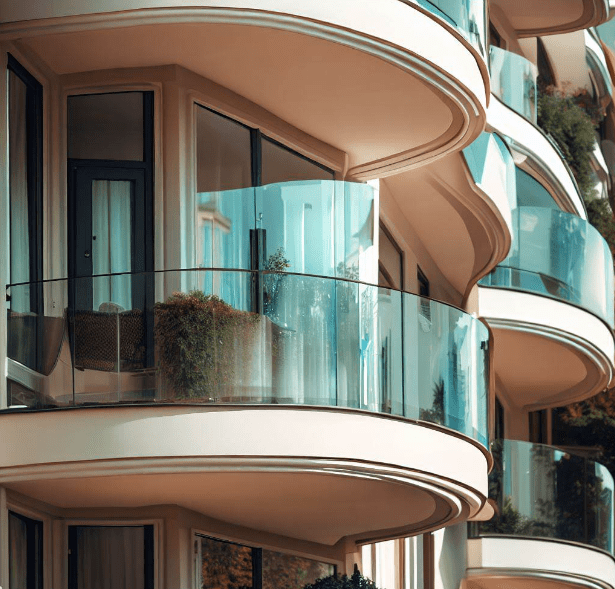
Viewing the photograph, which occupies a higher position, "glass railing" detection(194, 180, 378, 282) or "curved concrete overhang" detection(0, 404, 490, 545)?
"glass railing" detection(194, 180, 378, 282)

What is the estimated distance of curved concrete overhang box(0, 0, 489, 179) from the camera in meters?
13.4

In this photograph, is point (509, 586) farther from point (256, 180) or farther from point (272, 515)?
point (256, 180)

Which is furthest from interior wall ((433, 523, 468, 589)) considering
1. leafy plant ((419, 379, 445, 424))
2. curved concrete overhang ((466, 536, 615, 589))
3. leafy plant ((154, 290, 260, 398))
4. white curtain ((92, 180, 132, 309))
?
leafy plant ((154, 290, 260, 398))

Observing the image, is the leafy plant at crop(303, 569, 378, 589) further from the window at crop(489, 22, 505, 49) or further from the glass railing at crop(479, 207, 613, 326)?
the window at crop(489, 22, 505, 49)

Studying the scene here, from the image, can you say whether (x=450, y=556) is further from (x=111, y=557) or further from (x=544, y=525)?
(x=111, y=557)

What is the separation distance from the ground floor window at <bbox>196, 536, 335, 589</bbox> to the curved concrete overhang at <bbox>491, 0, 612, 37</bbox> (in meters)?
11.2

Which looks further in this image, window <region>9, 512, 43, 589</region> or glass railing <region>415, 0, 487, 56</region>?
glass railing <region>415, 0, 487, 56</region>

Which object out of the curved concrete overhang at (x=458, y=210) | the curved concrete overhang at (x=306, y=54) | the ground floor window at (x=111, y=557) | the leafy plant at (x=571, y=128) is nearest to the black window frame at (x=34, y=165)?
the curved concrete overhang at (x=306, y=54)

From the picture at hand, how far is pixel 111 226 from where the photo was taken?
14.5 meters

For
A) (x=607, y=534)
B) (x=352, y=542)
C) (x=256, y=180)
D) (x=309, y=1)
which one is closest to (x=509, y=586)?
(x=607, y=534)

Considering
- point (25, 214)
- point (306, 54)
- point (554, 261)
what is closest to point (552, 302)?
point (554, 261)

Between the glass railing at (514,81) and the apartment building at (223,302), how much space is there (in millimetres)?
7041

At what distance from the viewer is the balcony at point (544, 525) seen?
23297 millimetres

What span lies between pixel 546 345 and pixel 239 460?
428 inches
